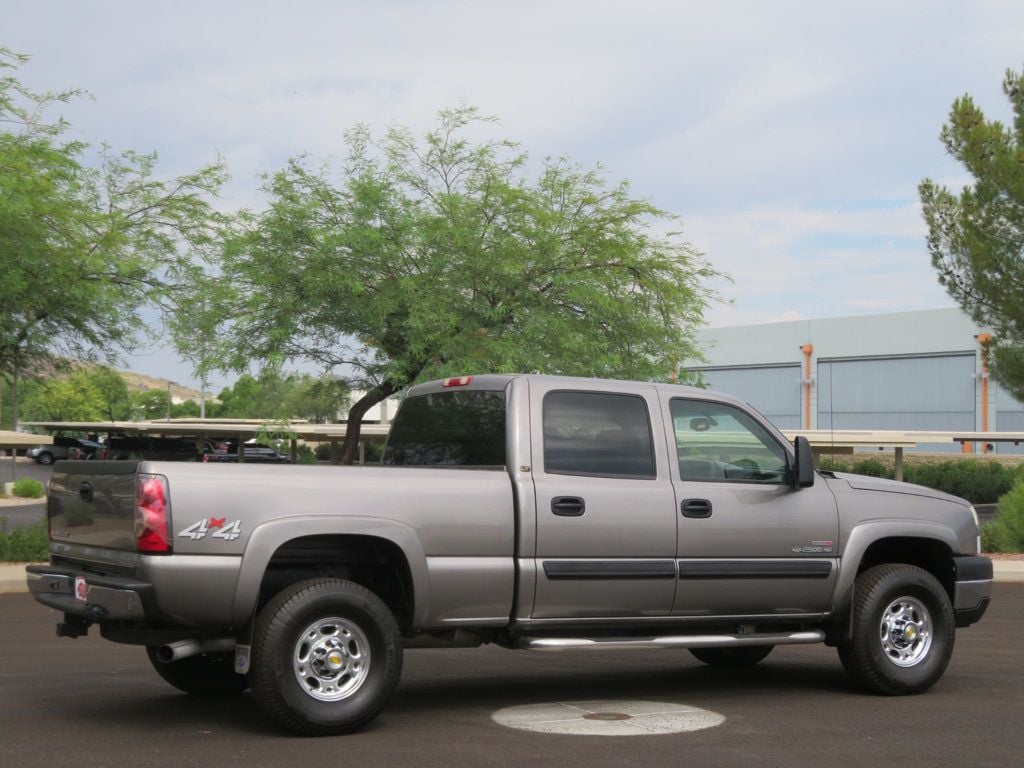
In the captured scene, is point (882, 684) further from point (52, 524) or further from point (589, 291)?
point (589, 291)

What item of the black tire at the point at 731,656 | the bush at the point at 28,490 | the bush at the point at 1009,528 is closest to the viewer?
the black tire at the point at 731,656

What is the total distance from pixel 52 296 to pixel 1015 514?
15.9 m

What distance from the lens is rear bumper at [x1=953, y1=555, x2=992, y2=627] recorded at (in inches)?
375

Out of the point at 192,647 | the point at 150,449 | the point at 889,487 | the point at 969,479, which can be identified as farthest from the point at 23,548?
the point at 150,449

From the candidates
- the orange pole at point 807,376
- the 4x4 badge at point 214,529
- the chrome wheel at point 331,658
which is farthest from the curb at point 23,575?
the orange pole at point 807,376

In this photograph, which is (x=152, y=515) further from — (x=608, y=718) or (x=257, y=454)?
(x=257, y=454)

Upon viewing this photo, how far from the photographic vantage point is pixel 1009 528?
22547 mm

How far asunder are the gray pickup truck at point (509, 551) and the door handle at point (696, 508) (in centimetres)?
1

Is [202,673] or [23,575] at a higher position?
[202,673]

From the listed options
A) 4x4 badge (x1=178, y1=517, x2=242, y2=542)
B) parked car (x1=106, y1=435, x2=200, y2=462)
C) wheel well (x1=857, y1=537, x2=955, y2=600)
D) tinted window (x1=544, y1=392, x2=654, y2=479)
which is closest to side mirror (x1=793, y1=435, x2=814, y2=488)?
wheel well (x1=857, y1=537, x2=955, y2=600)

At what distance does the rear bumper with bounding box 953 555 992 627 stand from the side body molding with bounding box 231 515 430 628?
162 inches

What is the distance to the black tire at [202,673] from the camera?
8.66 m

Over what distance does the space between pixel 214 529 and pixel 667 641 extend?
3005mm

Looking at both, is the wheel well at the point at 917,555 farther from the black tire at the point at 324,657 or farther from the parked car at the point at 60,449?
the parked car at the point at 60,449
